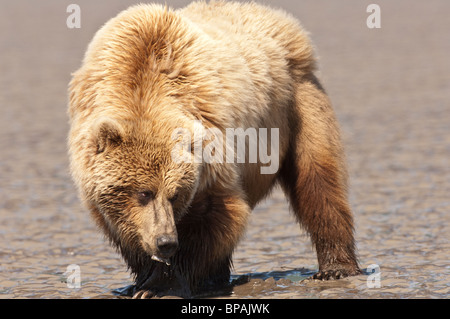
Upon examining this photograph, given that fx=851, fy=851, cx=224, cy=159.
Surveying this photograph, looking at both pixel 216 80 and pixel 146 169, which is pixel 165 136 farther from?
pixel 216 80

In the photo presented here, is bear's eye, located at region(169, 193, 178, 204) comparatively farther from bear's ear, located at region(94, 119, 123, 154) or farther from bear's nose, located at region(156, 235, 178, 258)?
bear's ear, located at region(94, 119, 123, 154)

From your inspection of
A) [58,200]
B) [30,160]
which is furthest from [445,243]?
[30,160]

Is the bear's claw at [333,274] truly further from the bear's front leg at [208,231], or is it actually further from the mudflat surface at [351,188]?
the bear's front leg at [208,231]

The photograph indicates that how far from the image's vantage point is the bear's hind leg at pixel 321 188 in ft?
22.7

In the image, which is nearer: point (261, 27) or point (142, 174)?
point (142, 174)

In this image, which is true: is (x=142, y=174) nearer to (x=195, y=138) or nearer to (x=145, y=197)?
(x=145, y=197)

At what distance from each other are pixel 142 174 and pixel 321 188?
76.8 inches

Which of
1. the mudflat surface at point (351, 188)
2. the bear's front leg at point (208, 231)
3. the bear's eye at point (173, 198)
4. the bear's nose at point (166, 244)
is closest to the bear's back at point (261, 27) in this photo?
the mudflat surface at point (351, 188)

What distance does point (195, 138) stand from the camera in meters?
5.57

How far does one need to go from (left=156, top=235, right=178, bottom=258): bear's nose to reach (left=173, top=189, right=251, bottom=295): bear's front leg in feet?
1.92

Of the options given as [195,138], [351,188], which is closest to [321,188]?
[195,138]

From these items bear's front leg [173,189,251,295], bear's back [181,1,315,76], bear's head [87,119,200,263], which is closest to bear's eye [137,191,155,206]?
bear's head [87,119,200,263]

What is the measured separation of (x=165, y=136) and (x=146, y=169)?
0.82 feet

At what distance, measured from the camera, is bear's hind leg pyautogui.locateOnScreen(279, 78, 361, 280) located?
6.91 meters
